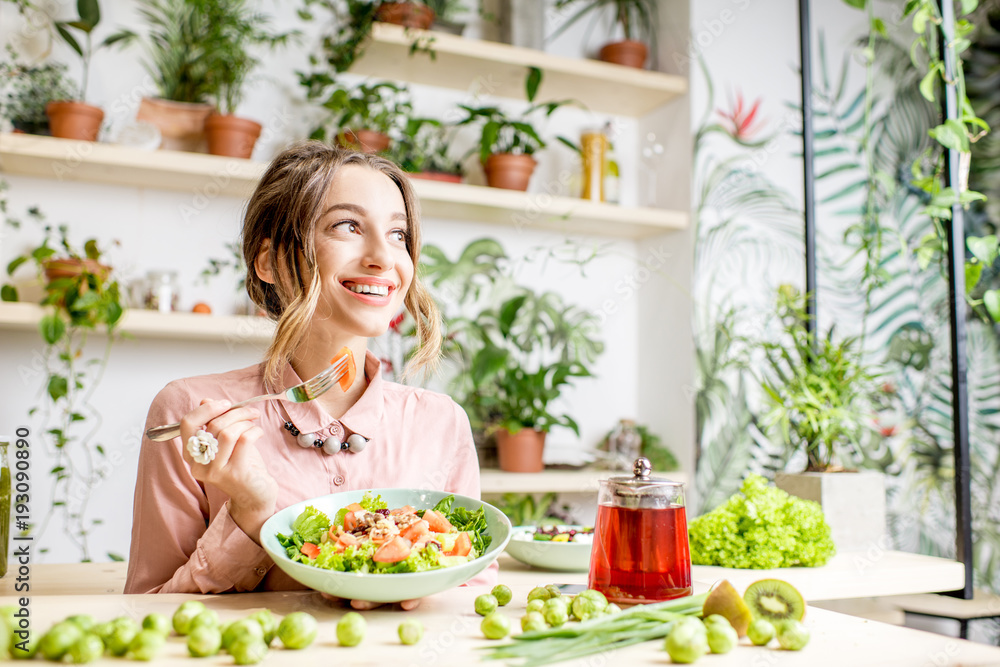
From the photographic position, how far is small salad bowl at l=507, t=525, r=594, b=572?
4.28ft

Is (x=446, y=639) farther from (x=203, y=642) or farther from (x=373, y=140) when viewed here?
(x=373, y=140)

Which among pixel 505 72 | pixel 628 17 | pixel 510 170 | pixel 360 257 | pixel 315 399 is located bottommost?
pixel 315 399

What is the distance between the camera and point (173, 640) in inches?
29.7

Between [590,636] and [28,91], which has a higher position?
[28,91]

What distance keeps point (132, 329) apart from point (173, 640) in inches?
→ 72.3

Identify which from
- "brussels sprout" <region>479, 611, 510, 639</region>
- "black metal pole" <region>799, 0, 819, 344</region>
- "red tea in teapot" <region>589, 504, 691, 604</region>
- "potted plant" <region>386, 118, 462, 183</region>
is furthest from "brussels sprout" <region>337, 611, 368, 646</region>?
"potted plant" <region>386, 118, 462, 183</region>

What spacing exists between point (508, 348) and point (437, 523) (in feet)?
6.75

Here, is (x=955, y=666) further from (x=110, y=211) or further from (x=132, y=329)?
(x=110, y=211)

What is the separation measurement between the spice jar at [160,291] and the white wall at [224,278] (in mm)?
140

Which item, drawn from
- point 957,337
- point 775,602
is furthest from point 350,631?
point 957,337

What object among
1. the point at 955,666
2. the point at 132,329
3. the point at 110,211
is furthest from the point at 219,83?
the point at 955,666

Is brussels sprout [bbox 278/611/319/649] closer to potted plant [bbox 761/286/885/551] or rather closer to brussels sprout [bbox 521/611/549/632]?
brussels sprout [bbox 521/611/549/632]

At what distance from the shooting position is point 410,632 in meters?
0.76

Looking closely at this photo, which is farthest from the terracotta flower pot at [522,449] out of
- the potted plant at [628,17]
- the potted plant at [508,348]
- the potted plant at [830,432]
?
the potted plant at [628,17]
